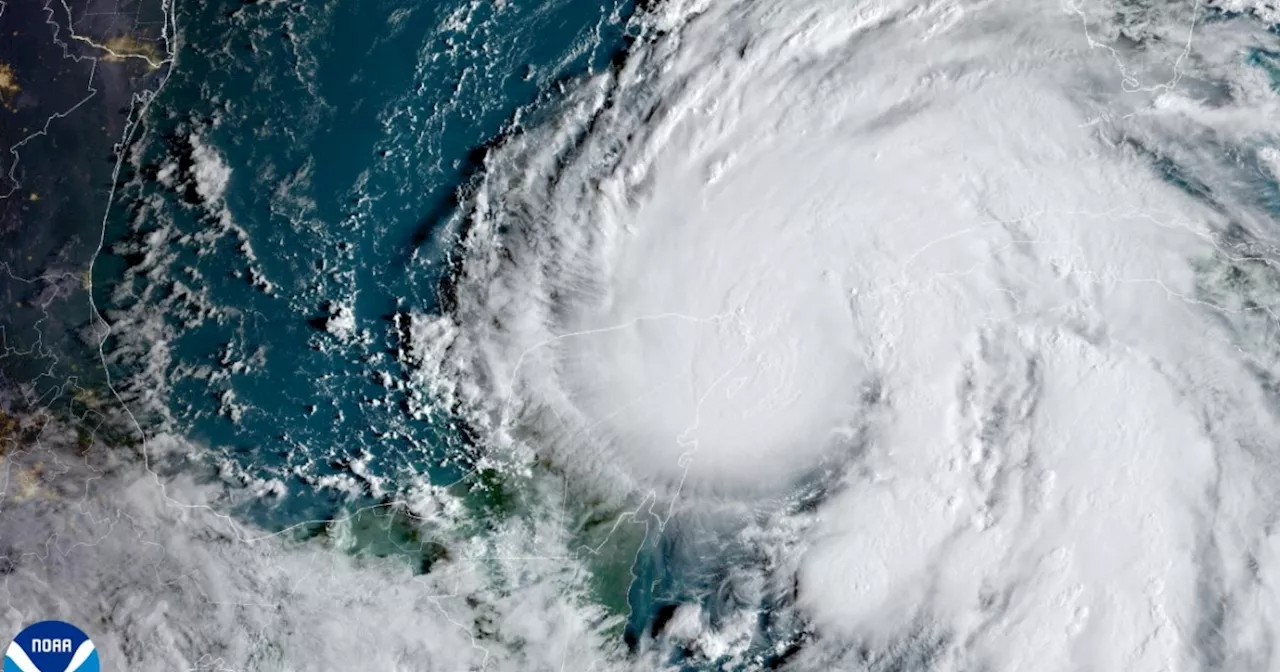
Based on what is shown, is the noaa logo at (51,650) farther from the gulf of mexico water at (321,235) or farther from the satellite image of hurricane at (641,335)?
the gulf of mexico water at (321,235)

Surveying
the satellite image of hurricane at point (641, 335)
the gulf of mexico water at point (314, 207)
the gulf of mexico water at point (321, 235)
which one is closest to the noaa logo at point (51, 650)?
the satellite image of hurricane at point (641, 335)

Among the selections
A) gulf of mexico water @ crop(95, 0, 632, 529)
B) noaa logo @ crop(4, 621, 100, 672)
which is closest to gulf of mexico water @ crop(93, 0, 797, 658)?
gulf of mexico water @ crop(95, 0, 632, 529)

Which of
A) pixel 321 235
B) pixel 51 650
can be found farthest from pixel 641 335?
pixel 51 650

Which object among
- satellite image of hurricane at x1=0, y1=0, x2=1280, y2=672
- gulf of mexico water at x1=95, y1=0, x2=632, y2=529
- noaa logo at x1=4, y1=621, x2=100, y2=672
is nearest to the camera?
satellite image of hurricane at x1=0, y1=0, x2=1280, y2=672

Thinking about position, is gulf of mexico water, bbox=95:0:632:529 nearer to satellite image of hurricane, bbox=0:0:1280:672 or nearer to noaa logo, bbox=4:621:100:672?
satellite image of hurricane, bbox=0:0:1280:672

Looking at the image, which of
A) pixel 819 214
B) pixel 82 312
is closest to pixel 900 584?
pixel 819 214

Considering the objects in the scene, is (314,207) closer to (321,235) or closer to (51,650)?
(321,235)

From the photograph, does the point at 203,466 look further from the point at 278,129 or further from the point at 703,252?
the point at 703,252
